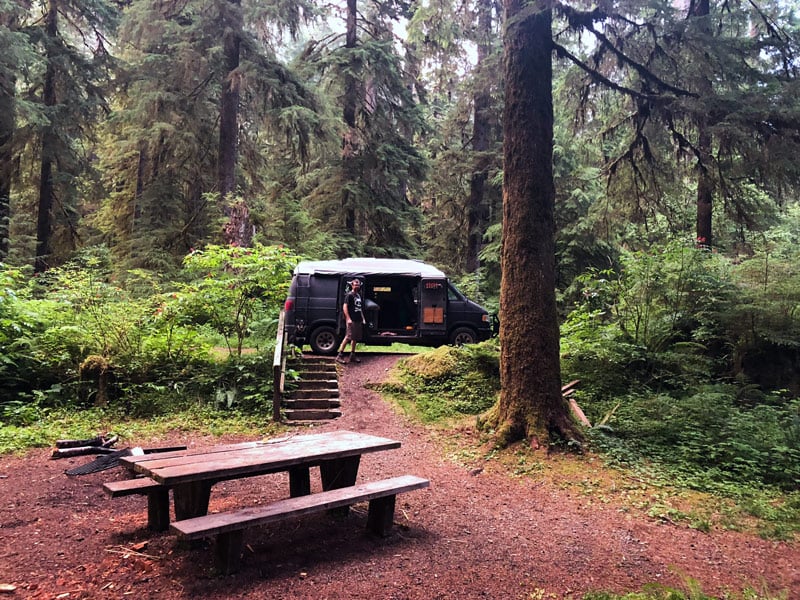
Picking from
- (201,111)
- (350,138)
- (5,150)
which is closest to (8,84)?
(5,150)

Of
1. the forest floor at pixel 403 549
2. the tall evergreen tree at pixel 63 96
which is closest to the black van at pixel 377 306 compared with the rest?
the forest floor at pixel 403 549

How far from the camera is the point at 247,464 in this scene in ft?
11.2

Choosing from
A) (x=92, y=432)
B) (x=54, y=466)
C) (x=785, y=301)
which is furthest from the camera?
(x=785, y=301)

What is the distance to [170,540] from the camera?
363cm

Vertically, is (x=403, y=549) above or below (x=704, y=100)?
below

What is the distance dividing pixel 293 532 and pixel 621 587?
7.52 feet

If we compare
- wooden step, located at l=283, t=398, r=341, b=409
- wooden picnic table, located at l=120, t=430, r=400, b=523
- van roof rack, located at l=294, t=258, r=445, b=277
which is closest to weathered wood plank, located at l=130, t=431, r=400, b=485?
wooden picnic table, located at l=120, t=430, r=400, b=523

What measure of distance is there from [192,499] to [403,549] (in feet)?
4.94

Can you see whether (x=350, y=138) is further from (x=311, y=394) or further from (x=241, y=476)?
(x=241, y=476)

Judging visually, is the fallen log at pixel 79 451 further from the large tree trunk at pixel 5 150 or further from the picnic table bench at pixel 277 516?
the large tree trunk at pixel 5 150

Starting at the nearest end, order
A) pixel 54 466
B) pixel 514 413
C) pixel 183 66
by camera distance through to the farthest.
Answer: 1. pixel 54 466
2. pixel 514 413
3. pixel 183 66

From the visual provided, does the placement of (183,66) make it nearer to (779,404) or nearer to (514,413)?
(514,413)

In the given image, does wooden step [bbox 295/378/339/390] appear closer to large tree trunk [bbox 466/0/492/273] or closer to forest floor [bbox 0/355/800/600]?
forest floor [bbox 0/355/800/600]

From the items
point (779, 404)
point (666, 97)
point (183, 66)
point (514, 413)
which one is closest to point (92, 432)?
point (514, 413)
